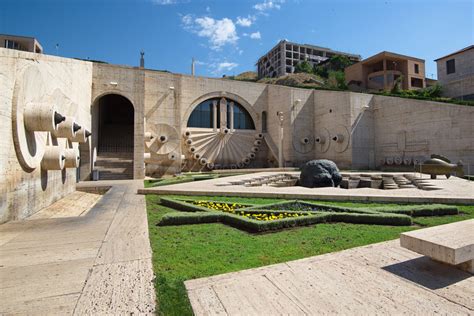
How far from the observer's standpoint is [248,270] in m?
2.84

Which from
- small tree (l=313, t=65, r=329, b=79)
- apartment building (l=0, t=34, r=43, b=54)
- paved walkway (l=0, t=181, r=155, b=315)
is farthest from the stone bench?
small tree (l=313, t=65, r=329, b=79)

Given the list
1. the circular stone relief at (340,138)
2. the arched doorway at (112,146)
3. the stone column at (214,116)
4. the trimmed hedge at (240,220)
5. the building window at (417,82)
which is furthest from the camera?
the building window at (417,82)

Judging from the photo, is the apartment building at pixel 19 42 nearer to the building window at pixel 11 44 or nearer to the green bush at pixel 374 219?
the building window at pixel 11 44

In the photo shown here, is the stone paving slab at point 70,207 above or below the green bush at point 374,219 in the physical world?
below

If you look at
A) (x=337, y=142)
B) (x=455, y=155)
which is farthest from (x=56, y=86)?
(x=455, y=155)

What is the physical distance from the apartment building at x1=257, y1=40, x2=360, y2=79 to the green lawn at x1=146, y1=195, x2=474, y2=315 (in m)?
80.9

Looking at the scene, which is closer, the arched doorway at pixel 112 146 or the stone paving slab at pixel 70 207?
the stone paving slab at pixel 70 207

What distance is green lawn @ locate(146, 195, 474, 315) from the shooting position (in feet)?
8.54

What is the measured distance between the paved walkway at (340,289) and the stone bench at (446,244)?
255 millimetres

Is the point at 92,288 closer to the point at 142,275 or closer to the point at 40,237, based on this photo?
the point at 142,275

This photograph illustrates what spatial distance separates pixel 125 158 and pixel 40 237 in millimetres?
15860

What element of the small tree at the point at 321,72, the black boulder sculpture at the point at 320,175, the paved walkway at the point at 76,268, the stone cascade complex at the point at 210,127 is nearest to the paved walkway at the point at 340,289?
the paved walkway at the point at 76,268

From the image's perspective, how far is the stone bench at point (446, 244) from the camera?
2543mm

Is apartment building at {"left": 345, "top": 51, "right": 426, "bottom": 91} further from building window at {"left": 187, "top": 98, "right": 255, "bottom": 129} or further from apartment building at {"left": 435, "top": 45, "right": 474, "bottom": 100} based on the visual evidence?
building window at {"left": 187, "top": 98, "right": 255, "bottom": 129}
